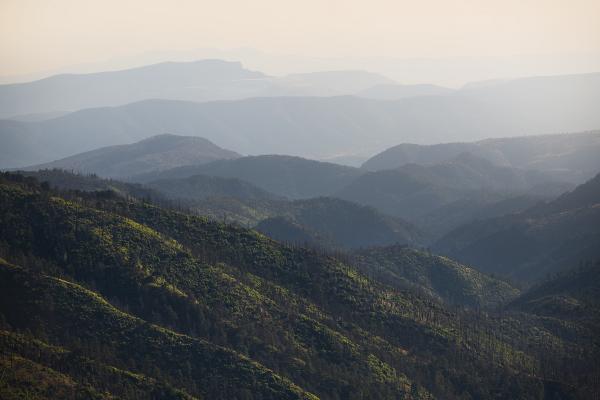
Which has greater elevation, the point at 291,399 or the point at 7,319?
the point at 7,319

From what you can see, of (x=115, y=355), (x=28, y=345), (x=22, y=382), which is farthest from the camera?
(x=115, y=355)

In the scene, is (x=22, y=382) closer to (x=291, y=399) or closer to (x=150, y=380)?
(x=150, y=380)

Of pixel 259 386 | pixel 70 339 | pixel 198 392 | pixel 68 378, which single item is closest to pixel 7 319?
pixel 70 339

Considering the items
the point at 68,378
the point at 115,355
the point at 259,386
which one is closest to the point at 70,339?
the point at 115,355

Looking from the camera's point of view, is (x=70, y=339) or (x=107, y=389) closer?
(x=107, y=389)

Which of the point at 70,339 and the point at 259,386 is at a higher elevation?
the point at 70,339

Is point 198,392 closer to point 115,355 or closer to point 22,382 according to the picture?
point 115,355

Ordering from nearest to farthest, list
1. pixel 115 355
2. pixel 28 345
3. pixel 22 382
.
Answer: pixel 22 382
pixel 28 345
pixel 115 355

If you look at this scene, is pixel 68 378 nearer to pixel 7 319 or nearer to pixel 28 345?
pixel 28 345

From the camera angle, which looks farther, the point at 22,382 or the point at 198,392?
the point at 198,392
